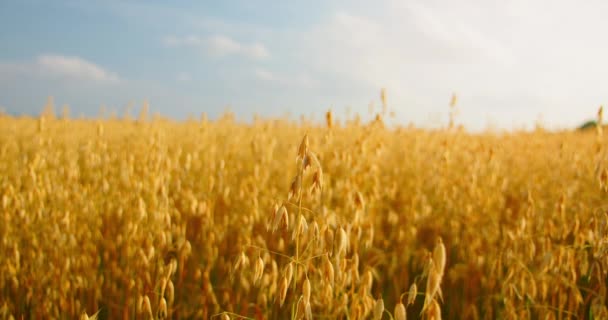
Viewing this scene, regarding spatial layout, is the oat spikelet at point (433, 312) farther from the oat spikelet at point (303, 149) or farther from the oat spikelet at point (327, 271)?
the oat spikelet at point (303, 149)

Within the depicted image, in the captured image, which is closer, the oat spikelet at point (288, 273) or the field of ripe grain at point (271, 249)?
the oat spikelet at point (288, 273)

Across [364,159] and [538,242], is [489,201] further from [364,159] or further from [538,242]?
[364,159]

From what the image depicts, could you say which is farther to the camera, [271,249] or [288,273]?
[271,249]

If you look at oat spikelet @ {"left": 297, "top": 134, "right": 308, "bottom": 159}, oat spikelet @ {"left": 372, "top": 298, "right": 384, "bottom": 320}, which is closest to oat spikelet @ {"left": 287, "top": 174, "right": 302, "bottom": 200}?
oat spikelet @ {"left": 297, "top": 134, "right": 308, "bottom": 159}

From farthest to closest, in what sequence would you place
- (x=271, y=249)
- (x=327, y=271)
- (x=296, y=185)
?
(x=271, y=249) < (x=327, y=271) < (x=296, y=185)

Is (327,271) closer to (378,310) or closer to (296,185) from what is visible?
(378,310)

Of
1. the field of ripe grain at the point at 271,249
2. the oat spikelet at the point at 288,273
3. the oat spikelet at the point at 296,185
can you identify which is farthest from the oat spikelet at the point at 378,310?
the oat spikelet at the point at 296,185

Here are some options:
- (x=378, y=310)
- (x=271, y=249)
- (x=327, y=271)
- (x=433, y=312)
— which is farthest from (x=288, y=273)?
(x=271, y=249)

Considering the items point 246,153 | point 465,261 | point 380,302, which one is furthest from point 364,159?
point 246,153

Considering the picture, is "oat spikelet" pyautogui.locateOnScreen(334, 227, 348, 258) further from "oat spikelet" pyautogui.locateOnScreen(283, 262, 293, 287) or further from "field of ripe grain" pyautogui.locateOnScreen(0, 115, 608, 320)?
"oat spikelet" pyautogui.locateOnScreen(283, 262, 293, 287)

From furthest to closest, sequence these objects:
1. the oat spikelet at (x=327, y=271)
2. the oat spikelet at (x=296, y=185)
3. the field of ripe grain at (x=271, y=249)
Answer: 1. the field of ripe grain at (x=271, y=249)
2. the oat spikelet at (x=327, y=271)
3. the oat spikelet at (x=296, y=185)

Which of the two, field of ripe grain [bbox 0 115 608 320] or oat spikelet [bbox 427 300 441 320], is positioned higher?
oat spikelet [bbox 427 300 441 320]

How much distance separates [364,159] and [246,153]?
2080 millimetres

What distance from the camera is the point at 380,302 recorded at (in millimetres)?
1048
